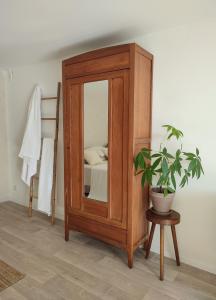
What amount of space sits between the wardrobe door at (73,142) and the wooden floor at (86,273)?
1.63 ft

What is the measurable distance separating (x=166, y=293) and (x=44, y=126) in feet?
8.23

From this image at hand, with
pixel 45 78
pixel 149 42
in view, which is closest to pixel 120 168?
pixel 149 42

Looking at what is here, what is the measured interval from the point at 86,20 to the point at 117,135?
1.02m

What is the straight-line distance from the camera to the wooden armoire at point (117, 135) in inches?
73.7

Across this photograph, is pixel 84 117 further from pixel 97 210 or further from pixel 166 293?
pixel 166 293

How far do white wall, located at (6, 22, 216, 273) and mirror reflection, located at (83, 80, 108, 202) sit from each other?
529 mm

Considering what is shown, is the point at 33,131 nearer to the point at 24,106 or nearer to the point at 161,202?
the point at 24,106

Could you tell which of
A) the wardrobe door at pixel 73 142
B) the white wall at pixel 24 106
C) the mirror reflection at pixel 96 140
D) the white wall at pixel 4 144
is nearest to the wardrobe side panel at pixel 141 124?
the mirror reflection at pixel 96 140

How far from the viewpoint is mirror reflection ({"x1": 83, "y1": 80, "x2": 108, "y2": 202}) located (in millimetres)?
2053

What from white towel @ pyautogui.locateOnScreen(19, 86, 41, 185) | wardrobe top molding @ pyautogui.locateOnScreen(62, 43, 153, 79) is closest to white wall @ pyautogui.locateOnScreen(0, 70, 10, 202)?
white towel @ pyautogui.locateOnScreen(19, 86, 41, 185)

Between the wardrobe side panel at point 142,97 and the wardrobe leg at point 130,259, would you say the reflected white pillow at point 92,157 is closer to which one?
the wardrobe side panel at point 142,97

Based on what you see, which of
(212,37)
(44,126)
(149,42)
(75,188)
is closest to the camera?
(212,37)

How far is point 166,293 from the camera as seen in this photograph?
1.72 m

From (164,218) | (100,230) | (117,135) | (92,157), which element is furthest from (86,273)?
(117,135)
